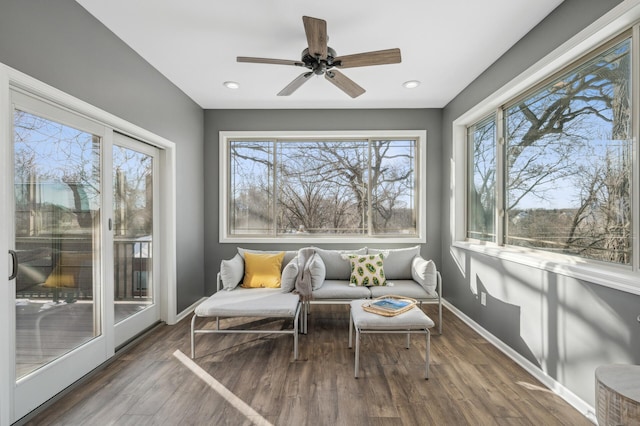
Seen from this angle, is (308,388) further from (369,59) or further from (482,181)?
(482,181)

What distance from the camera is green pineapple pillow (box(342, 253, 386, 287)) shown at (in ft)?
11.1

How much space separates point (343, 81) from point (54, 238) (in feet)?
8.16

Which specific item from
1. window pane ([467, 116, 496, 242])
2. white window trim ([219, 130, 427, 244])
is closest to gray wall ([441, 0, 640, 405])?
window pane ([467, 116, 496, 242])

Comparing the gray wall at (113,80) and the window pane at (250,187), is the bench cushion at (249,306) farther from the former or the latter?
the window pane at (250,187)

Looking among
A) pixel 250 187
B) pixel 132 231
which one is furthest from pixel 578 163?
pixel 132 231

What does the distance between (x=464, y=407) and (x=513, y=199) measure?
1.88 metres

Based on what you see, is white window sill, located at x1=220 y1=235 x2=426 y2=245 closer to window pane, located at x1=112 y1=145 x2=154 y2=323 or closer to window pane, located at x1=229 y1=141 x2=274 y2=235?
window pane, located at x1=229 y1=141 x2=274 y2=235

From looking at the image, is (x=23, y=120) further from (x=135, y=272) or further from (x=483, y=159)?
(x=483, y=159)

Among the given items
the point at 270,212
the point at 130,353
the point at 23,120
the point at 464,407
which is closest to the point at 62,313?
the point at 130,353

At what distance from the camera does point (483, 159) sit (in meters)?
3.37

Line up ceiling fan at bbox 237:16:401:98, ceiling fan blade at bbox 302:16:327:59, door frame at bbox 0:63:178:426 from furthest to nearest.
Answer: ceiling fan at bbox 237:16:401:98 < ceiling fan blade at bbox 302:16:327:59 < door frame at bbox 0:63:178:426

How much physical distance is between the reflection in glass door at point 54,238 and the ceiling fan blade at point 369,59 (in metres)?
2.05

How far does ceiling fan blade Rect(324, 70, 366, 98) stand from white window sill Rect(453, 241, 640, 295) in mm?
2004

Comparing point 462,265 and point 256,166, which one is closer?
point 462,265
